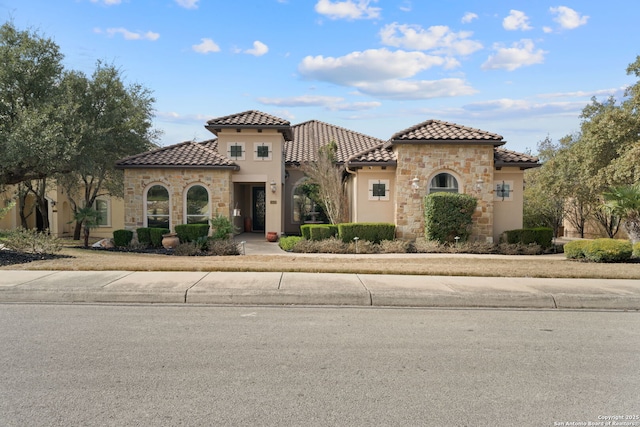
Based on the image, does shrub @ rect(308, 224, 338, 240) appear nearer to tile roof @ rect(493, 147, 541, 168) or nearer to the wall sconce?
the wall sconce

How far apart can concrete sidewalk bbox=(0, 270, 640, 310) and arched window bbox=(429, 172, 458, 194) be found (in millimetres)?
9186

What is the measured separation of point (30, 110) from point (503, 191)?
18309 millimetres

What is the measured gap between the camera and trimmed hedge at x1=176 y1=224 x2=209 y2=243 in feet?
59.5

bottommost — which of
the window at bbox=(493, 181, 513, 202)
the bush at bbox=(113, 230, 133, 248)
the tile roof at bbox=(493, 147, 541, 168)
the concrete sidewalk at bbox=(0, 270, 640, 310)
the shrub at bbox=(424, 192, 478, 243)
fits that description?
the concrete sidewalk at bbox=(0, 270, 640, 310)

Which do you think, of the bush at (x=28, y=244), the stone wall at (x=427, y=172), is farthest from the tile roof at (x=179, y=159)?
the stone wall at (x=427, y=172)

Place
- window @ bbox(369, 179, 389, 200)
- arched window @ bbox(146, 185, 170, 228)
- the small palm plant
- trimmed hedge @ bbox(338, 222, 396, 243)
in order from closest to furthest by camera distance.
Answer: the small palm plant < trimmed hedge @ bbox(338, 222, 396, 243) < window @ bbox(369, 179, 389, 200) < arched window @ bbox(146, 185, 170, 228)

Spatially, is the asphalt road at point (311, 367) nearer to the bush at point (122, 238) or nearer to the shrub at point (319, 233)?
the shrub at point (319, 233)

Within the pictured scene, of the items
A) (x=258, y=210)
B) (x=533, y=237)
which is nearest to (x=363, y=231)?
(x=533, y=237)

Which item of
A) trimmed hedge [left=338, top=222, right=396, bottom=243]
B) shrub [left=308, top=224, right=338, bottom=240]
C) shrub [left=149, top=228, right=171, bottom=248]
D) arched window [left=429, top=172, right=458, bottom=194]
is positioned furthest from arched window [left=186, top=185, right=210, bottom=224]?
arched window [left=429, top=172, right=458, bottom=194]

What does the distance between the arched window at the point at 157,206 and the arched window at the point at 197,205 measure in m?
0.91

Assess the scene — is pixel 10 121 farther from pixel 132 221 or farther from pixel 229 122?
pixel 229 122

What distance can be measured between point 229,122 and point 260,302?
13958mm

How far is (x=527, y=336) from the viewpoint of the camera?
21.2 ft

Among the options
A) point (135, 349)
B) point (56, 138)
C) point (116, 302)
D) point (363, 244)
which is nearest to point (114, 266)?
point (116, 302)
